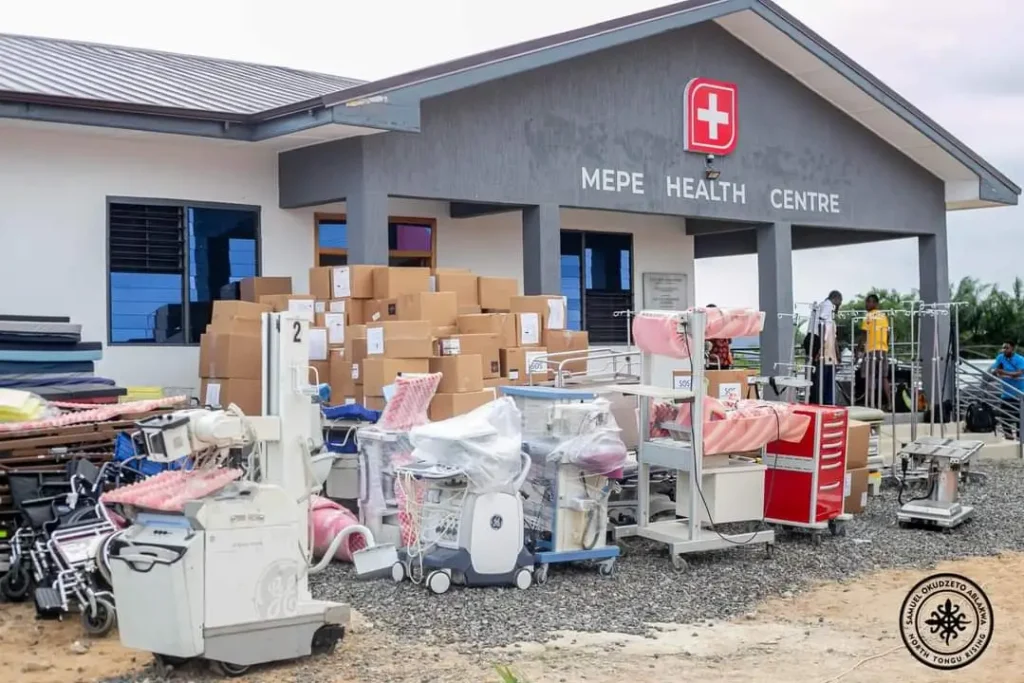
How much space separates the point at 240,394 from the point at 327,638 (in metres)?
5.02

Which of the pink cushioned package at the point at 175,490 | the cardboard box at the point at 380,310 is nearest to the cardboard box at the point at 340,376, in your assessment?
the cardboard box at the point at 380,310

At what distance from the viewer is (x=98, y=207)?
1191 centimetres

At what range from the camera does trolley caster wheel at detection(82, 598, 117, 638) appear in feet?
23.2

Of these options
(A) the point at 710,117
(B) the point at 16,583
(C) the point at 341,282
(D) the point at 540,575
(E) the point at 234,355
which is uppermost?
(A) the point at 710,117

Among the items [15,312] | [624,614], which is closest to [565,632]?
[624,614]

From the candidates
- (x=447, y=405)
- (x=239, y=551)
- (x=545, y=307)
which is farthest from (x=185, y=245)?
(x=239, y=551)

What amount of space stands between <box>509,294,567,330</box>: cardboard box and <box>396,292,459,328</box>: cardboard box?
0.82 metres

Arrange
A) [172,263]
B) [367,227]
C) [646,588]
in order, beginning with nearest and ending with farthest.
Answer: [646,588], [367,227], [172,263]

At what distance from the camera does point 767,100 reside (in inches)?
630

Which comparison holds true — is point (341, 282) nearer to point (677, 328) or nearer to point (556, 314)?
point (556, 314)

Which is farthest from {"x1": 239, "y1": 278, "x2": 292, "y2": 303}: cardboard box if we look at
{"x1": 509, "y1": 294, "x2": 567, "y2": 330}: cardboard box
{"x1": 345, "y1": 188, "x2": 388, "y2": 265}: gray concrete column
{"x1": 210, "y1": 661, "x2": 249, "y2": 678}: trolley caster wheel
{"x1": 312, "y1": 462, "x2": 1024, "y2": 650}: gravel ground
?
{"x1": 210, "y1": 661, "x2": 249, "y2": 678}: trolley caster wheel

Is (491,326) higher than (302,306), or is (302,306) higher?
(302,306)

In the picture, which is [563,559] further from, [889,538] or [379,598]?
[889,538]

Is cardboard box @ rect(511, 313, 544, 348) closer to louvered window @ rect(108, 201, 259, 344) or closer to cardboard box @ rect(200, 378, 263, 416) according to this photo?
cardboard box @ rect(200, 378, 263, 416)
